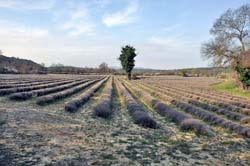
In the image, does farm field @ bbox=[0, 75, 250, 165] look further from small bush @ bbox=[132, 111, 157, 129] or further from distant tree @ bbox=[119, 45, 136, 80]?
distant tree @ bbox=[119, 45, 136, 80]

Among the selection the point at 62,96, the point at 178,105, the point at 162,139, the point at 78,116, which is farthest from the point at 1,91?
the point at 162,139

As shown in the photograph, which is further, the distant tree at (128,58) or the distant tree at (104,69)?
the distant tree at (104,69)

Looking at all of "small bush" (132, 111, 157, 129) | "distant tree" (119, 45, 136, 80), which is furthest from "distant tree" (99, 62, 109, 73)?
"small bush" (132, 111, 157, 129)

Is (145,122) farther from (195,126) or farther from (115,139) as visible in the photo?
(115,139)

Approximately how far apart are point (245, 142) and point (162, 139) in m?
2.64

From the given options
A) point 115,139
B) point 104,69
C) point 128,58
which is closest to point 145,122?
point 115,139

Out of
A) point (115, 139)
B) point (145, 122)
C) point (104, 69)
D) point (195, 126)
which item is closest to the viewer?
point (115, 139)

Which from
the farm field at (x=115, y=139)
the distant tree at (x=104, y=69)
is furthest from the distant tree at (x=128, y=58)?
the distant tree at (x=104, y=69)

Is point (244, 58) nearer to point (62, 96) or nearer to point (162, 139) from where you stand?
point (62, 96)

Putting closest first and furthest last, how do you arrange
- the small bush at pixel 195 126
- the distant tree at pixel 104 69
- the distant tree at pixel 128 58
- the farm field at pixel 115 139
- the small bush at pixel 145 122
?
the farm field at pixel 115 139
the small bush at pixel 195 126
the small bush at pixel 145 122
the distant tree at pixel 128 58
the distant tree at pixel 104 69

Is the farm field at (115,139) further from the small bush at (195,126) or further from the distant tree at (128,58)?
the distant tree at (128,58)

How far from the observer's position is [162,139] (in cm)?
845

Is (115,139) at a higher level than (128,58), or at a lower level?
lower

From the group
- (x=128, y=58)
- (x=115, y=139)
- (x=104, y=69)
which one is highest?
(x=128, y=58)
